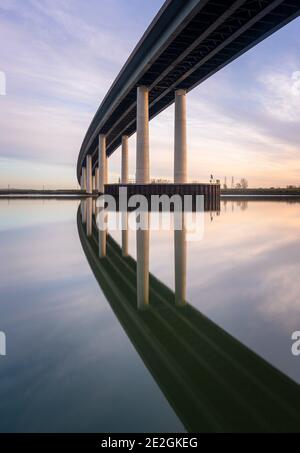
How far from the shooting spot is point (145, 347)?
13.9 ft

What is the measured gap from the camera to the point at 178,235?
15.4 metres

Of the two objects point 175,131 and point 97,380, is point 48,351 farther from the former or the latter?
point 175,131

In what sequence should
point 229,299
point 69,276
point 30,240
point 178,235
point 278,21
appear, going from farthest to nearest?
point 278,21, point 178,235, point 30,240, point 69,276, point 229,299

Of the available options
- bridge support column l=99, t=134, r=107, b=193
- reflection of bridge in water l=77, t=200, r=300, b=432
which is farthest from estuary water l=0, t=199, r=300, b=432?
bridge support column l=99, t=134, r=107, b=193

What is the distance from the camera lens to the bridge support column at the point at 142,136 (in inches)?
1614

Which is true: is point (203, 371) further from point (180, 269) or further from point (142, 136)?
point (142, 136)

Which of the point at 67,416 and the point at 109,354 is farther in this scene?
the point at 109,354

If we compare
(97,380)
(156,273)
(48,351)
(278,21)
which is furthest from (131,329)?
(278,21)

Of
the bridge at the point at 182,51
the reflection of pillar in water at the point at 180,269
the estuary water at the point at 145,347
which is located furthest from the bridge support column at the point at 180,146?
the estuary water at the point at 145,347

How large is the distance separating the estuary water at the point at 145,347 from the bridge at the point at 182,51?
2288 cm

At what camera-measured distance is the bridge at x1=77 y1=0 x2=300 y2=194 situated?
995 inches

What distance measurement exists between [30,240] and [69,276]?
6987 millimetres

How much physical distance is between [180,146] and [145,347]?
38.4m

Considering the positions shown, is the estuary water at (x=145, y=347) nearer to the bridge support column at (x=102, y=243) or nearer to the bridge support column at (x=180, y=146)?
the bridge support column at (x=102, y=243)
